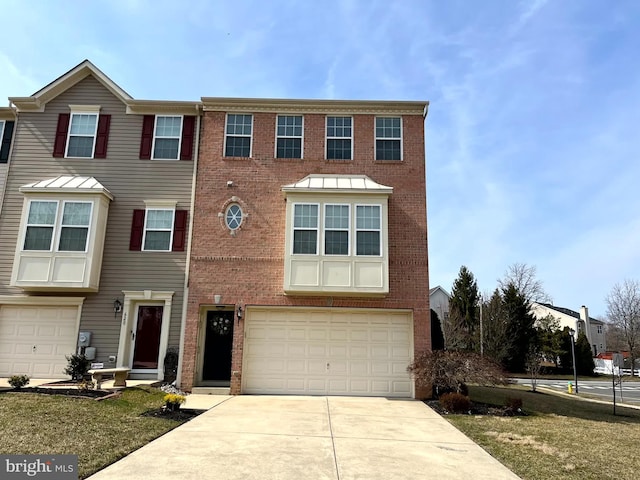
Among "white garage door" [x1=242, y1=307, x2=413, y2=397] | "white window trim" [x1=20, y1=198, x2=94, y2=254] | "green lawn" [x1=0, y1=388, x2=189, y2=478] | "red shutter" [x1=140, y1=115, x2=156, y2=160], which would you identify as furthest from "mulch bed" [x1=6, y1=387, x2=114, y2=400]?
"red shutter" [x1=140, y1=115, x2=156, y2=160]

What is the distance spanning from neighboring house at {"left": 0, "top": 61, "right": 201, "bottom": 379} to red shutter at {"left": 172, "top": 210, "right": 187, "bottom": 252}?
33 mm

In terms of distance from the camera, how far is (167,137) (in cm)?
1441

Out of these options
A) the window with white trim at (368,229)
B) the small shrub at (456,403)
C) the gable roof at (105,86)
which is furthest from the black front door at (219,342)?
the gable roof at (105,86)

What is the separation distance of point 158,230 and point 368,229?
6.87 metres

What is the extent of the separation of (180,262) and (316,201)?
4.83 metres

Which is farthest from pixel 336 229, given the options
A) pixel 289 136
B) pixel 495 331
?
pixel 495 331

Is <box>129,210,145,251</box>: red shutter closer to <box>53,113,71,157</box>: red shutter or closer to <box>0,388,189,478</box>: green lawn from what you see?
<box>53,113,71,157</box>: red shutter

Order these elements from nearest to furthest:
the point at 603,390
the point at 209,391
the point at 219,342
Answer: the point at 209,391
the point at 219,342
the point at 603,390

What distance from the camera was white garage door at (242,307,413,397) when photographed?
1270 cm

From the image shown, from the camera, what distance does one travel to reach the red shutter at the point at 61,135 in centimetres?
1432

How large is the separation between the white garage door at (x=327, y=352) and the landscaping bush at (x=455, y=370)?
102cm

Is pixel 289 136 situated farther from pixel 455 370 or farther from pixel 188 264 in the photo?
pixel 455 370

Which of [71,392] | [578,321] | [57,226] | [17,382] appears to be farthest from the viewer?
[578,321]

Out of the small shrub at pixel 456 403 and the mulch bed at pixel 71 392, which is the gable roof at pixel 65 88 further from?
the small shrub at pixel 456 403
